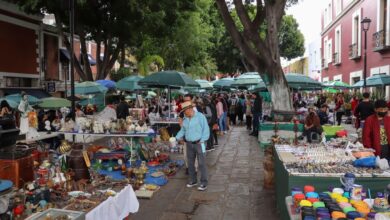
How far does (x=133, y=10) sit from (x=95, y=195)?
42.6 feet

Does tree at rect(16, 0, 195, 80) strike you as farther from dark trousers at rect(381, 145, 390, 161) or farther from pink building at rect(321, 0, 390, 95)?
dark trousers at rect(381, 145, 390, 161)

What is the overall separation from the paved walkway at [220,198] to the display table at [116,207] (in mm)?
1286

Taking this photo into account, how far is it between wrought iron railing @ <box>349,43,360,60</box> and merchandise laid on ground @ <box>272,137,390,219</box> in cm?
2008

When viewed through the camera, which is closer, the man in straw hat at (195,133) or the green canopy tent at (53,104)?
the man in straw hat at (195,133)

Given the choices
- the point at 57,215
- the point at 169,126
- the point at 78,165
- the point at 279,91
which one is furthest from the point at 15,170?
the point at 169,126

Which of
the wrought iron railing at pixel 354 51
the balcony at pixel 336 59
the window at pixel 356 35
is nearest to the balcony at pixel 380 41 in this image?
the wrought iron railing at pixel 354 51

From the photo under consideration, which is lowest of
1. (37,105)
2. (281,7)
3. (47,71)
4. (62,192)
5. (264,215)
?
(264,215)

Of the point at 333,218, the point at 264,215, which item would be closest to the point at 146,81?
the point at 264,215

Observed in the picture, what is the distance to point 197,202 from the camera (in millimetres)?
7219

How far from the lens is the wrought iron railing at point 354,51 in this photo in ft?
81.4

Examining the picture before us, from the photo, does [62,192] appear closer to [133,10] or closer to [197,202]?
[197,202]

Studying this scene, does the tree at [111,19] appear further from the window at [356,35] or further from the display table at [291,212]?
the display table at [291,212]

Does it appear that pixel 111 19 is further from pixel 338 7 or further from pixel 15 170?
pixel 338 7

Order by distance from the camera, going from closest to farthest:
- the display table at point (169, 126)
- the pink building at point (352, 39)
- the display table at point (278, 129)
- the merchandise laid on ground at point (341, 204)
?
1. the merchandise laid on ground at point (341, 204)
2. the display table at point (278, 129)
3. the display table at point (169, 126)
4. the pink building at point (352, 39)
